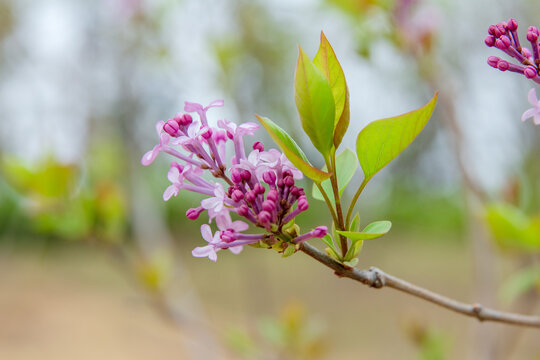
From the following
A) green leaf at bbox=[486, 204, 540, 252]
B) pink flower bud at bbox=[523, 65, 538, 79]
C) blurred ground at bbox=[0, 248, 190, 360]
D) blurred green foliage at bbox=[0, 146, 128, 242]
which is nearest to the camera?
pink flower bud at bbox=[523, 65, 538, 79]

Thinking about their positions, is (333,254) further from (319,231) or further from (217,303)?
(217,303)

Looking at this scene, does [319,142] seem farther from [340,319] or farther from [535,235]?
[340,319]

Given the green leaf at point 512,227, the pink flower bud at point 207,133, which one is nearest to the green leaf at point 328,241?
the pink flower bud at point 207,133

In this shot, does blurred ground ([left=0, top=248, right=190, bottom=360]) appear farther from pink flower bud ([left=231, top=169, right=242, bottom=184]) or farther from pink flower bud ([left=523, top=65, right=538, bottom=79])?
pink flower bud ([left=523, top=65, right=538, bottom=79])

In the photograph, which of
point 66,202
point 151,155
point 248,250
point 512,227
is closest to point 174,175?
point 151,155

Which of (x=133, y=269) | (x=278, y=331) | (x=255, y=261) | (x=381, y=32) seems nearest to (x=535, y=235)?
(x=381, y=32)

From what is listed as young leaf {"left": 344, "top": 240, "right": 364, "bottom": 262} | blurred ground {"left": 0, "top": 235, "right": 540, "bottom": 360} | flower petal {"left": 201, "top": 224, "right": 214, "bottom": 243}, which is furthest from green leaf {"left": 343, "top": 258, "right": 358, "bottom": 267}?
blurred ground {"left": 0, "top": 235, "right": 540, "bottom": 360}
